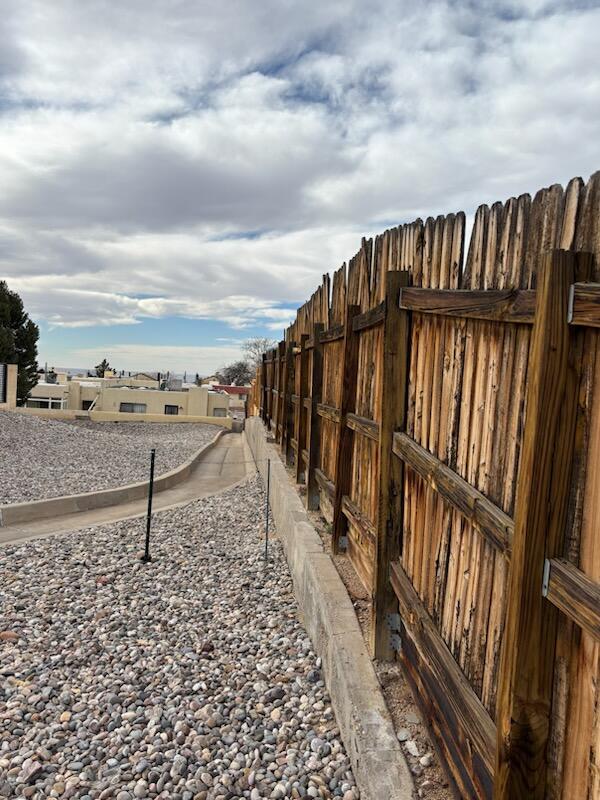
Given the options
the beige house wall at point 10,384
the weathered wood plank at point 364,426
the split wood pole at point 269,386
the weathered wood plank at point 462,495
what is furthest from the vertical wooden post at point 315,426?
the beige house wall at point 10,384

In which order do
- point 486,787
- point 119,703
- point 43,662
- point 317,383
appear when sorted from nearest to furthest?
point 486,787, point 119,703, point 43,662, point 317,383

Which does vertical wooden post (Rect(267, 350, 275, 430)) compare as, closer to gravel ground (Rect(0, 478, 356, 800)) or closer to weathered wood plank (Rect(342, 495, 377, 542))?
gravel ground (Rect(0, 478, 356, 800))

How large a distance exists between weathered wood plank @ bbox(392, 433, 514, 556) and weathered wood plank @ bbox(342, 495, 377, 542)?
985mm

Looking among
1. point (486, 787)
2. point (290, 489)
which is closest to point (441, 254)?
point (486, 787)

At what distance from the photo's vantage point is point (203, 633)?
15.0ft

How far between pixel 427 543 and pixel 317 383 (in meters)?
4.04

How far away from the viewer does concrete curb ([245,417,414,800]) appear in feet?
8.04

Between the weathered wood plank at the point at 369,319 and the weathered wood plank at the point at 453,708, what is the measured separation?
5.54ft

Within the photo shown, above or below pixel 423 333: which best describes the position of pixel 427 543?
below

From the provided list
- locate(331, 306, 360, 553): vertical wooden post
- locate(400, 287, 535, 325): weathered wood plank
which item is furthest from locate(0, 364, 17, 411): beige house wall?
locate(400, 287, 535, 325): weathered wood plank

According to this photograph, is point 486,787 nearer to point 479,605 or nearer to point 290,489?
point 479,605

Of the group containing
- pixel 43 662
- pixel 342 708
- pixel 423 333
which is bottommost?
pixel 43 662

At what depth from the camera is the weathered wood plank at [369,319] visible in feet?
12.0

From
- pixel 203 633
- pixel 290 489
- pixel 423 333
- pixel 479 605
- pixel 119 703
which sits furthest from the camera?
pixel 290 489
